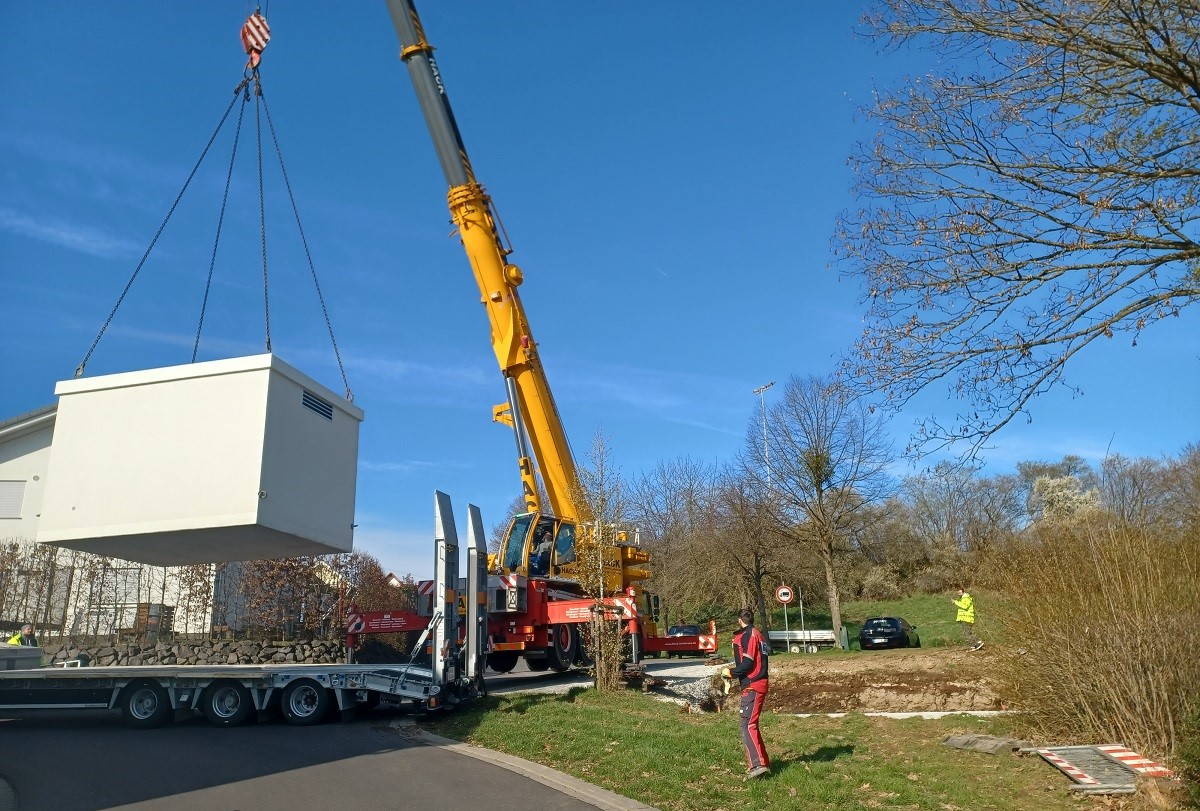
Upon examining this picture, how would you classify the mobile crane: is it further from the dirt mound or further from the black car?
the black car

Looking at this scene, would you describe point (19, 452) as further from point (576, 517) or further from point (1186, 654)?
point (1186, 654)

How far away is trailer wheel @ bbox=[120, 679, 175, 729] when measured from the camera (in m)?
12.8

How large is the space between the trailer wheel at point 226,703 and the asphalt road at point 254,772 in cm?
23

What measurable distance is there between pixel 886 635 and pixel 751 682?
57.9ft

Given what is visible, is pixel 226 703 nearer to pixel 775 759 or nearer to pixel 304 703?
pixel 304 703

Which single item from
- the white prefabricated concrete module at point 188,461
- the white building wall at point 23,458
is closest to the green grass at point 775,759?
the white prefabricated concrete module at point 188,461

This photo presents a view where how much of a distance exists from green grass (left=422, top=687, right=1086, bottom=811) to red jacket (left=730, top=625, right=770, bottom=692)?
2.84 feet

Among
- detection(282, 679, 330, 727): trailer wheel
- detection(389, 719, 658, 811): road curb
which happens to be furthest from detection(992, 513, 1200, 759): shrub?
detection(282, 679, 330, 727): trailer wheel

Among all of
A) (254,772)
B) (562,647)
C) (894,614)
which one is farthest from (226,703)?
(894,614)

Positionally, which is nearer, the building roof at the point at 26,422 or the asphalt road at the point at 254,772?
the asphalt road at the point at 254,772

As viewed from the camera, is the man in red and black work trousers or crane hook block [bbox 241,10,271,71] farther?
crane hook block [bbox 241,10,271,71]

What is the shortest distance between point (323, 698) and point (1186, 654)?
10.8 m

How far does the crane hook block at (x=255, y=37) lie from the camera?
40.4 feet

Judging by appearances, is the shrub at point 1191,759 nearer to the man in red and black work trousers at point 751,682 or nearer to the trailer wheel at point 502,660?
the man in red and black work trousers at point 751,682
